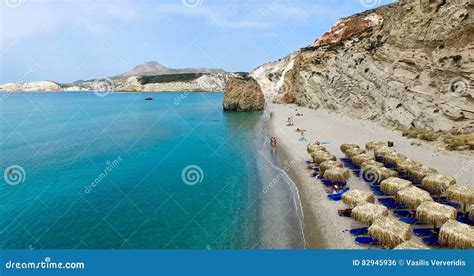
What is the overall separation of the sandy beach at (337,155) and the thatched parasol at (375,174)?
66 cm

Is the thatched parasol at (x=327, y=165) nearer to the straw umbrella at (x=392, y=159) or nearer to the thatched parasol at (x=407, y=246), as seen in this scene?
the straw umbrella at (x=392, y=159)

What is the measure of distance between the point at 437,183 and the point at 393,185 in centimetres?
272

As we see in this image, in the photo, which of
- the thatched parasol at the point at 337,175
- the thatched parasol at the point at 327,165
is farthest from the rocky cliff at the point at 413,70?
the thatched parasol at the point at 337,175

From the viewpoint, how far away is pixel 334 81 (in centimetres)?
6838

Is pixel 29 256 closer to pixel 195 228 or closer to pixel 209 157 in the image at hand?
pixel 195 228

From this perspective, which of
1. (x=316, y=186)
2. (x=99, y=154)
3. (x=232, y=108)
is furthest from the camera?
(x=232, y=108)

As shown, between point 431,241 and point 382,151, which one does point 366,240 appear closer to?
point 431,241

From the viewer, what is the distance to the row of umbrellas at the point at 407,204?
15727mm

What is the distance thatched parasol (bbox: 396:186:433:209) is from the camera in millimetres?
19442

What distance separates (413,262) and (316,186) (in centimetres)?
1295

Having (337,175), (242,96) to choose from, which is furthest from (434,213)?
(242,96)

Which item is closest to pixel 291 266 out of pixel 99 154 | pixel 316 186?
pixel 316 186

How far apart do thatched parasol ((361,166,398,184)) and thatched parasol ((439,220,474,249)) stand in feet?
27.0

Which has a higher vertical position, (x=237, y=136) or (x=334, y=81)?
(x=334, y=81)
